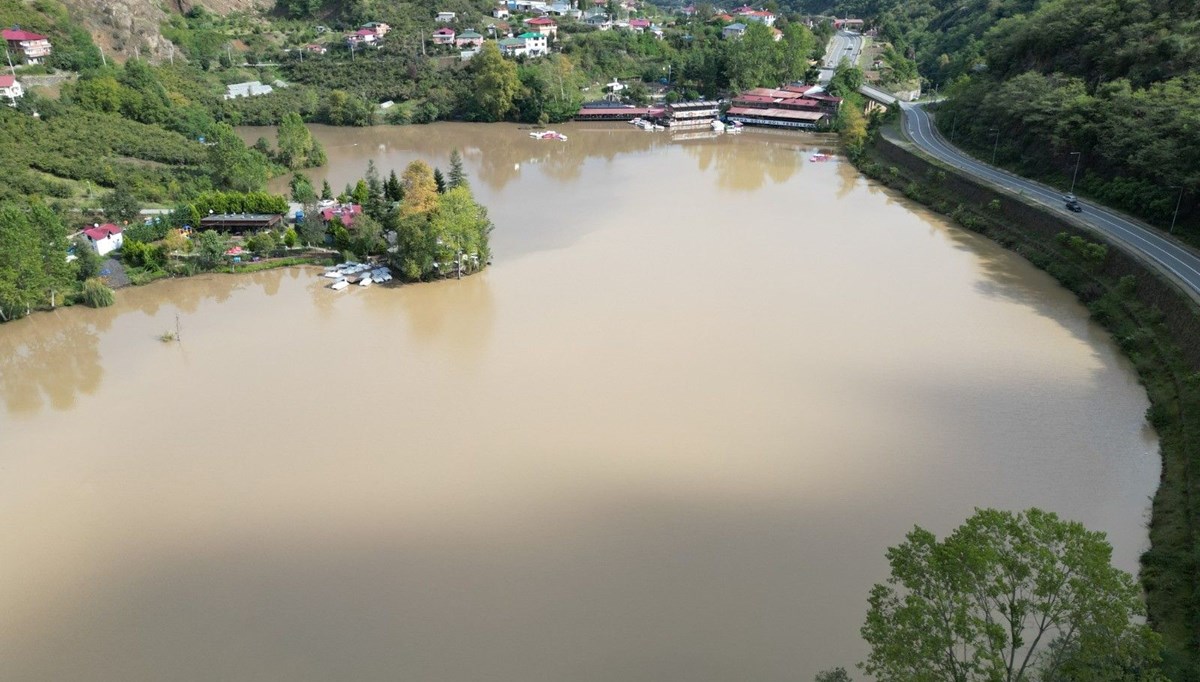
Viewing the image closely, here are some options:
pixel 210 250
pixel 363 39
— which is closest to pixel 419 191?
pixel 210 250

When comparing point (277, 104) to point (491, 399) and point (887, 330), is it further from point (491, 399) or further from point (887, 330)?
point (887, 330)

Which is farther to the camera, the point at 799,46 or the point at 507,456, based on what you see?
the point at 799,46

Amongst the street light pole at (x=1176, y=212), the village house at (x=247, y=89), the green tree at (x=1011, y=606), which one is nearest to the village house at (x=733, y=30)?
the village house at (x=247, y=89)

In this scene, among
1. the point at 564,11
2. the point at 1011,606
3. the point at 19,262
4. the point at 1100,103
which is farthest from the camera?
the point at 564,11

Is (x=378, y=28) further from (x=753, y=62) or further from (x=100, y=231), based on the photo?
(x=100, y=231)

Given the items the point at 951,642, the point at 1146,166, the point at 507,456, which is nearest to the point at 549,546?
the point at 507,456

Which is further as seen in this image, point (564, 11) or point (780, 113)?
point (564, 11)
